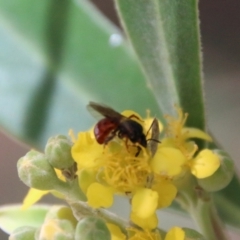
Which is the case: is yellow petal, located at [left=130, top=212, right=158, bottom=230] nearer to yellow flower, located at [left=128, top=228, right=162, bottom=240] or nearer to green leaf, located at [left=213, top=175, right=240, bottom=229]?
yellow flower, located at [left=128, top=228, right=162, bottom=240]

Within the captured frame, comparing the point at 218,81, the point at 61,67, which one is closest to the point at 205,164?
the point at 61,67

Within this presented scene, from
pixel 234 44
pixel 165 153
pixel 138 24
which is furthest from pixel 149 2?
pixel 234 44

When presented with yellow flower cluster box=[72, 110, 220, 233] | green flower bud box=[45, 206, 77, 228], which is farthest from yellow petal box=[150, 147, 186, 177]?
green flower bud box=[45, 206, 77, 228]

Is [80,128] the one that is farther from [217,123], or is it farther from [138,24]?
[217,123]

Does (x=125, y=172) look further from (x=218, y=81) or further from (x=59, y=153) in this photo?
(x=218, y=81)

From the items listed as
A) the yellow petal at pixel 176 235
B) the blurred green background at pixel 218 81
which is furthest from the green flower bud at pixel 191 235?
the blurred green background at pixel 218 81

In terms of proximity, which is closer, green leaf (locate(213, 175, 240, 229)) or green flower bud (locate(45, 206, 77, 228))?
green flower bud (locate(45, 206, 77, 228))
